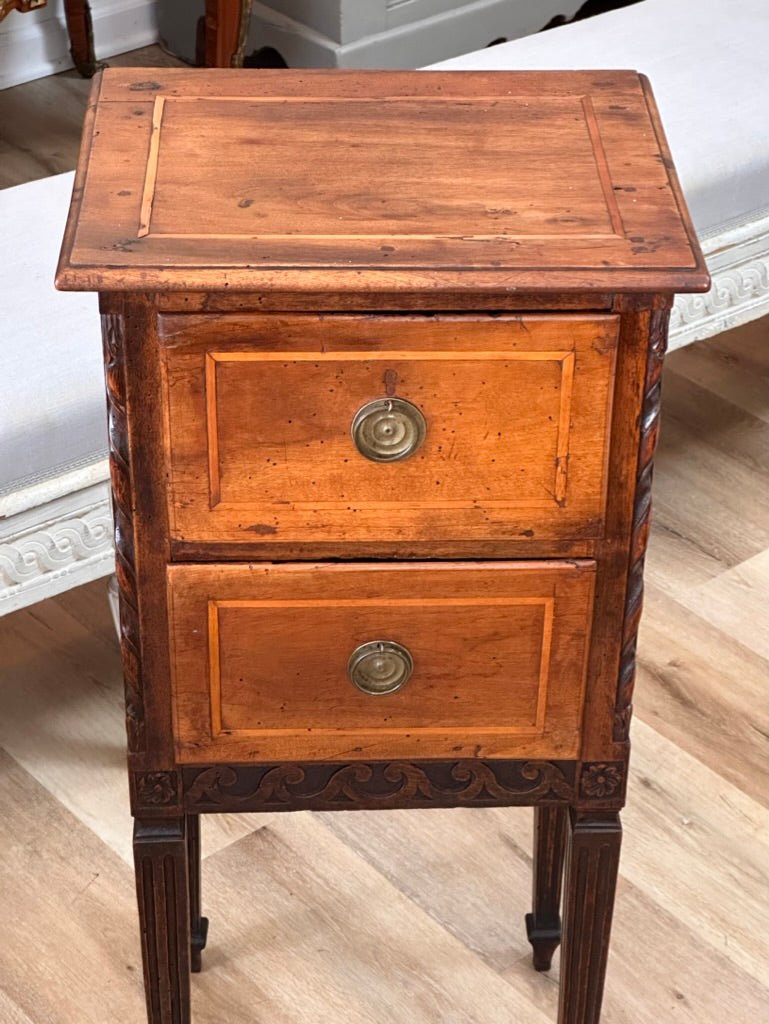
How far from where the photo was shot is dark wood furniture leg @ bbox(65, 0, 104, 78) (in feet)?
9.02

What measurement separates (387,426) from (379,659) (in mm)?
166

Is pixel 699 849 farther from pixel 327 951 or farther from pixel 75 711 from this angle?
pixel 75 711

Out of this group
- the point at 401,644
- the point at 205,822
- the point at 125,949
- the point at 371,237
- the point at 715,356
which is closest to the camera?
the point at 371,237

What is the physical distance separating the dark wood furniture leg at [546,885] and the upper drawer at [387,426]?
462mm

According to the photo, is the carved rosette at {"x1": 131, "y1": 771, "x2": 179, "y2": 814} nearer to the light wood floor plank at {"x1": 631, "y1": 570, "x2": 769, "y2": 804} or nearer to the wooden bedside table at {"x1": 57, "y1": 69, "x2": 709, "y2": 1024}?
the wooden bedside table at {"x1": 57, "y1": 69, "x2": 709, "y2": 1024}

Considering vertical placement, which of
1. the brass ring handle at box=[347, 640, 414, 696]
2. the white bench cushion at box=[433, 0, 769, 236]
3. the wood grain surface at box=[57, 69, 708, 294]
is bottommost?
the brass ring handle at box=[347, 640, 414, 696]

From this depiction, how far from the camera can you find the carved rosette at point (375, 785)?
1019mm

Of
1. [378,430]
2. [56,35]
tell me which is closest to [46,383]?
[378,430]

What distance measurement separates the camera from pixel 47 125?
2.73 meters

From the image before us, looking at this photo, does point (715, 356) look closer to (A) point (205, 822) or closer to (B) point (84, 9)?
(A) point (205, 822)

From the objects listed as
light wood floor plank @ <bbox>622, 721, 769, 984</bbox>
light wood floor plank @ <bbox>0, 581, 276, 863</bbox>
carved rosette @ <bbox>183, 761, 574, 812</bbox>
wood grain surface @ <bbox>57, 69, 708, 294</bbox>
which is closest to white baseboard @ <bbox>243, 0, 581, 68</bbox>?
light wood floor plank @ <bbox>0, 581, 276, 863</bbox>

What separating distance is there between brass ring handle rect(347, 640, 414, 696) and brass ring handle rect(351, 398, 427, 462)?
0.14 meters

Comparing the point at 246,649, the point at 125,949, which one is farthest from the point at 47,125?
the point at 246,649

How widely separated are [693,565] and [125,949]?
2.72 ft
